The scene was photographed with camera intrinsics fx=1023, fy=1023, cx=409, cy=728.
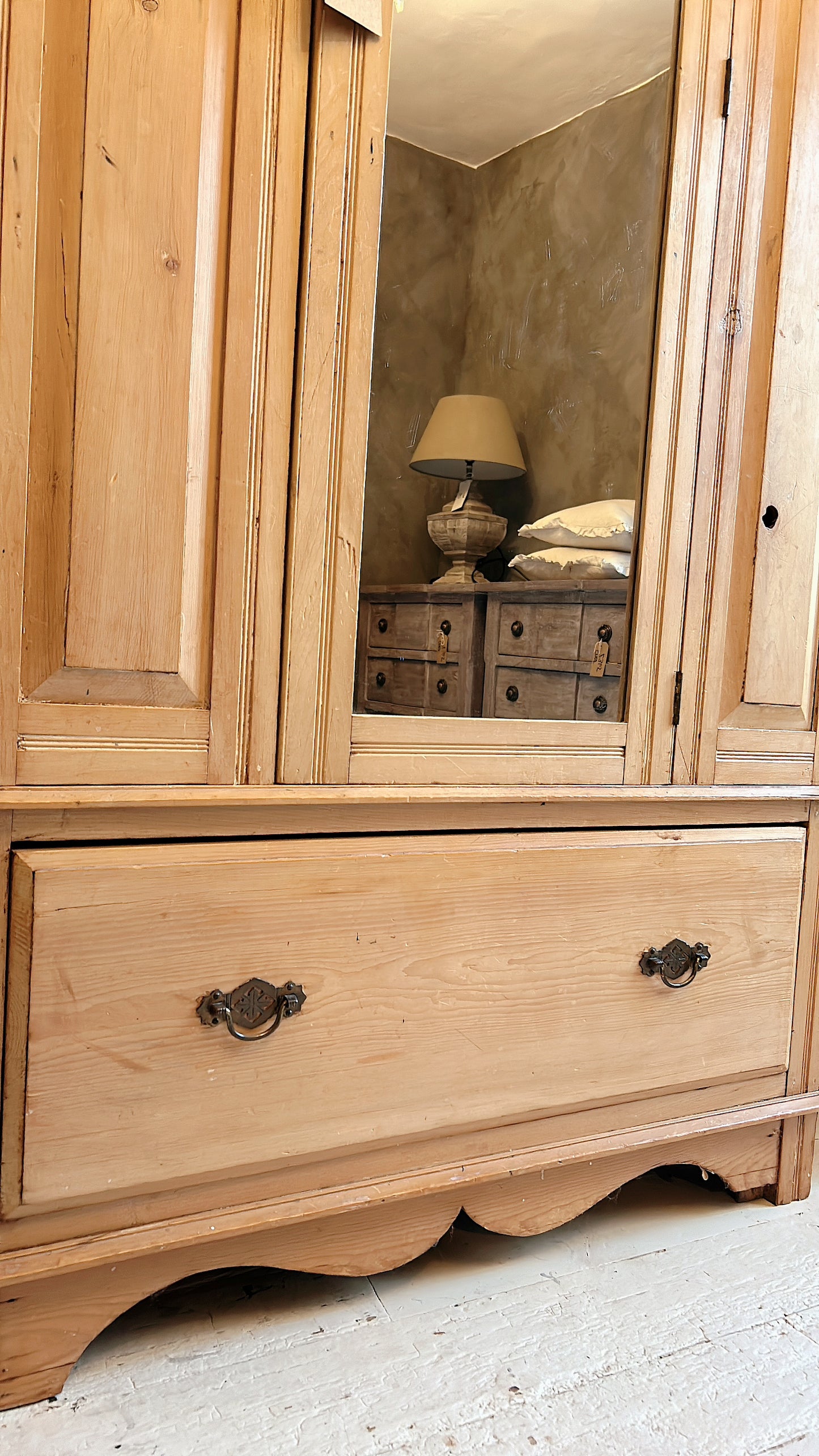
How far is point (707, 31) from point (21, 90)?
790 millimetres

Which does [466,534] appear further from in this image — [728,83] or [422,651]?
[728,83]

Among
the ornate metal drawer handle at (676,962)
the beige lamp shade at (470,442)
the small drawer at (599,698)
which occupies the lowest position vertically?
the ornate metal drawer handle at (676,962)

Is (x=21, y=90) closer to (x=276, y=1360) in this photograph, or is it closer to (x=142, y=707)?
(x=142, y=707)

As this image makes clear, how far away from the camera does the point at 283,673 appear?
39.9 inches

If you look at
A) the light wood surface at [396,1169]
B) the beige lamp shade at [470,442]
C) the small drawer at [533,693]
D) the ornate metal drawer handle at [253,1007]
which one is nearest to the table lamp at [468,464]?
the beige lamp shade at [470,442]

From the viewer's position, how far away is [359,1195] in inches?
41.9

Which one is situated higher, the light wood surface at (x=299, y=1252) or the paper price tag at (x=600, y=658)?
the paper price tag at (x=600, y=658)

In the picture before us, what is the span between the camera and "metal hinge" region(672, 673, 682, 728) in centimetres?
126

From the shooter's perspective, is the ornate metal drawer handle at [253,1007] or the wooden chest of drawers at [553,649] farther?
the wooden chest of drawers at [553,649]

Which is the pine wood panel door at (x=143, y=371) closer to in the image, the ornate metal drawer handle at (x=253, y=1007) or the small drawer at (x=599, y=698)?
the ornate metal drawer handle at (x=253, y=1007)

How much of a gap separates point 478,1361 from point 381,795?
58 cm

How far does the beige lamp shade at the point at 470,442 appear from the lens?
1.07 metres

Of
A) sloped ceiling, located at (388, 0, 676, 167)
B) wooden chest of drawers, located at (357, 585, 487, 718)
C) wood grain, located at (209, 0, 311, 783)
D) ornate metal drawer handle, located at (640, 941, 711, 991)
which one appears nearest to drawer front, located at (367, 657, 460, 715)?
wooden chest of drawers, located at (357, 585, 487, 718)

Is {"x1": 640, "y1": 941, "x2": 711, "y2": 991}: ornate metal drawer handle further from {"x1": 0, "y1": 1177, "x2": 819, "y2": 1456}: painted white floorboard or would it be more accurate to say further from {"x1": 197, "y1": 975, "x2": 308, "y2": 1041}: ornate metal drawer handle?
{"x1": 197, "y1": 975, "x2": 308, "y2": 1041}: ornate metal drawer handle
